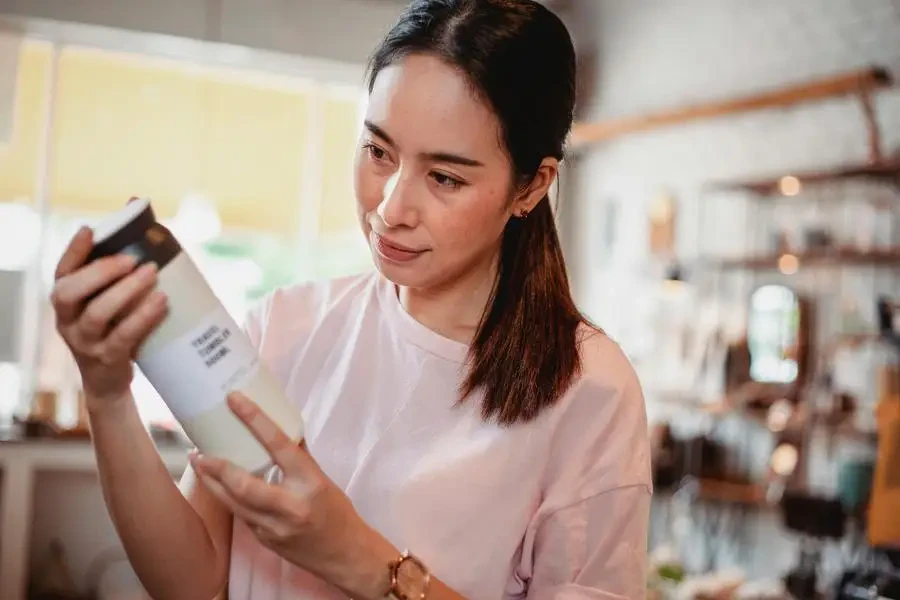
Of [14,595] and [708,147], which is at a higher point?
[708,147]

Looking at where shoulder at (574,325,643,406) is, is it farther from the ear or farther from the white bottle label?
the white bottle label

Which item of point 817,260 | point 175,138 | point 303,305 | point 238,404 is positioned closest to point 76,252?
point 238,404

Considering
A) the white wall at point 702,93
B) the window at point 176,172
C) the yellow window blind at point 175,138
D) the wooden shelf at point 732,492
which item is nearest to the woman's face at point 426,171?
the white wall at point 702,93

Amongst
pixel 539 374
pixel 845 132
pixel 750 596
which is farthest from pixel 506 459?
pixel 845 132

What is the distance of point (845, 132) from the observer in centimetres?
375

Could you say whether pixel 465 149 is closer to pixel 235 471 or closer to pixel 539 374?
pixel 539 374

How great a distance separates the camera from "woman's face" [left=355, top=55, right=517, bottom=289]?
0.96 m

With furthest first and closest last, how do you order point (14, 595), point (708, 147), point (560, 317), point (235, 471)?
1. point (708, 147)
2. point (14, 595)
3. point (560, 317)
4. point (235, 471)

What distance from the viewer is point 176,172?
191 inches

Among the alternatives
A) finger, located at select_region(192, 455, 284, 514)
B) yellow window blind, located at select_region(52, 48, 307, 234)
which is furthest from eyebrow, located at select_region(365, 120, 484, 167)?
yellow window blind, located at select_region(52, 48, 307, 234)

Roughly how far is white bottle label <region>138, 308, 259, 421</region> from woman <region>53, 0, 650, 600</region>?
76 mm

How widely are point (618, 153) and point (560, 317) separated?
4.17 metres

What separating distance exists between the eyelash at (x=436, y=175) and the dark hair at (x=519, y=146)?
0.22 ft

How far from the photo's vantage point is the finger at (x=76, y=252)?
0.79 m
